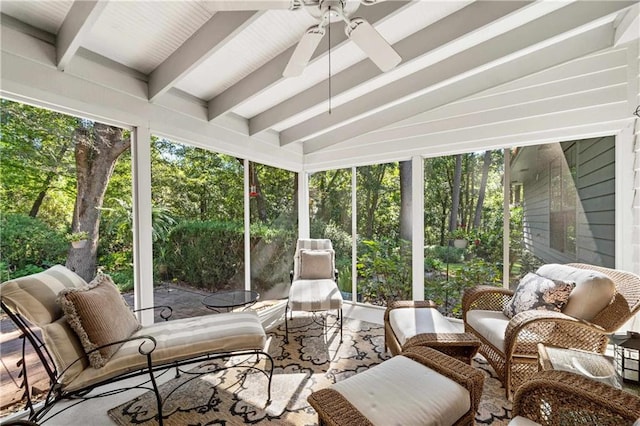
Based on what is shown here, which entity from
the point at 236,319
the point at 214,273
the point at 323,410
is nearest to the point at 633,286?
the point at 323,410

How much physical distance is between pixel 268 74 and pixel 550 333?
3110 millimetres

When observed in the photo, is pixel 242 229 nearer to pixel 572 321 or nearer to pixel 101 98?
pixel 101 98

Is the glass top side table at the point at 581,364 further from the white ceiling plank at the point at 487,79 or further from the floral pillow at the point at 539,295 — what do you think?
the white ceiling plank at the point at 487,79

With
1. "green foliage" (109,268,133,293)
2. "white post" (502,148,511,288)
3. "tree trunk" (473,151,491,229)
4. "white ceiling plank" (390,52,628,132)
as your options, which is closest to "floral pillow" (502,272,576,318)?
"white post" (502,148,511,288)

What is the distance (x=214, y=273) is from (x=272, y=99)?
221 centimetres

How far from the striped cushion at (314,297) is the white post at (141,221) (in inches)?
57.1

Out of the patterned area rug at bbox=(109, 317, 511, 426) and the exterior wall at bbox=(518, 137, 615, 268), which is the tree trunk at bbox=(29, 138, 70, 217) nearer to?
the patterned area rug at bbox=(109, 317, 511, 426)

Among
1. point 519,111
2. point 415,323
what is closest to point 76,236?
point 415,323

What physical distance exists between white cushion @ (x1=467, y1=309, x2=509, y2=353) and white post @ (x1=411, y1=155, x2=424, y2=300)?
1089mm

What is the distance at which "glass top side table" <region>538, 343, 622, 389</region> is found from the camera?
1.43m

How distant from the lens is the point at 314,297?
Result: 3.13 m

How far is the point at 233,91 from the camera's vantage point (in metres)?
2.92

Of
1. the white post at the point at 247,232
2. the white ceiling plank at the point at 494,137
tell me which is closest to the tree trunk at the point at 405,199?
the white ceiling plank at the point at 494,137

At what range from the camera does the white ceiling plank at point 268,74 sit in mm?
1979
